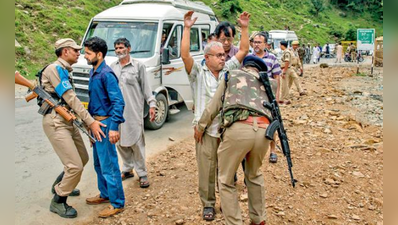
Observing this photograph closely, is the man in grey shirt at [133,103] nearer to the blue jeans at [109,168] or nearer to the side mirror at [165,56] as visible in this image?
the blue jeans at [109,168]

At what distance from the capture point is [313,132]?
22.5ft

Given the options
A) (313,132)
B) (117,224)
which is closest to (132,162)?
(117,224)

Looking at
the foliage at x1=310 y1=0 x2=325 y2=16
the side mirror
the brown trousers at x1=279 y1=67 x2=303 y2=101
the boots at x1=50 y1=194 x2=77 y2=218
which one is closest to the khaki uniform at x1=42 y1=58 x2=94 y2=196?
the boots at x1=50 y1=194 x2=77 y2=218

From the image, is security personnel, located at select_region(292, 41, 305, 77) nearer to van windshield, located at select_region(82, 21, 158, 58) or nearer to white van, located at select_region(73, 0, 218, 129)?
white van, located at select_region(73, 0, 218, 129)

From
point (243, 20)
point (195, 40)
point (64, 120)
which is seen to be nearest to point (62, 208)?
point (64, 120)

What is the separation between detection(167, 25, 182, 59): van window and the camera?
7.44m

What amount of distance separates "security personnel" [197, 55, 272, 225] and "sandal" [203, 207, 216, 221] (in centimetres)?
56

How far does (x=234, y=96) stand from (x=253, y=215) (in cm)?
122

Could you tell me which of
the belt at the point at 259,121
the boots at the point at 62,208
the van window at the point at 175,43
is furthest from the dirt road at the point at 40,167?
the belt at the point at 259,121

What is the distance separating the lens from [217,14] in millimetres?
32531

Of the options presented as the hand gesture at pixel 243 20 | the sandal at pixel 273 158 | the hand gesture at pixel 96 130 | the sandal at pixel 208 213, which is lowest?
the sandal at pixel 208 213

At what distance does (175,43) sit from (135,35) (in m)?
0.91

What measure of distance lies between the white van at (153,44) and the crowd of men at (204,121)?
10.1 ft

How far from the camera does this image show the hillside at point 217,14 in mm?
14250
